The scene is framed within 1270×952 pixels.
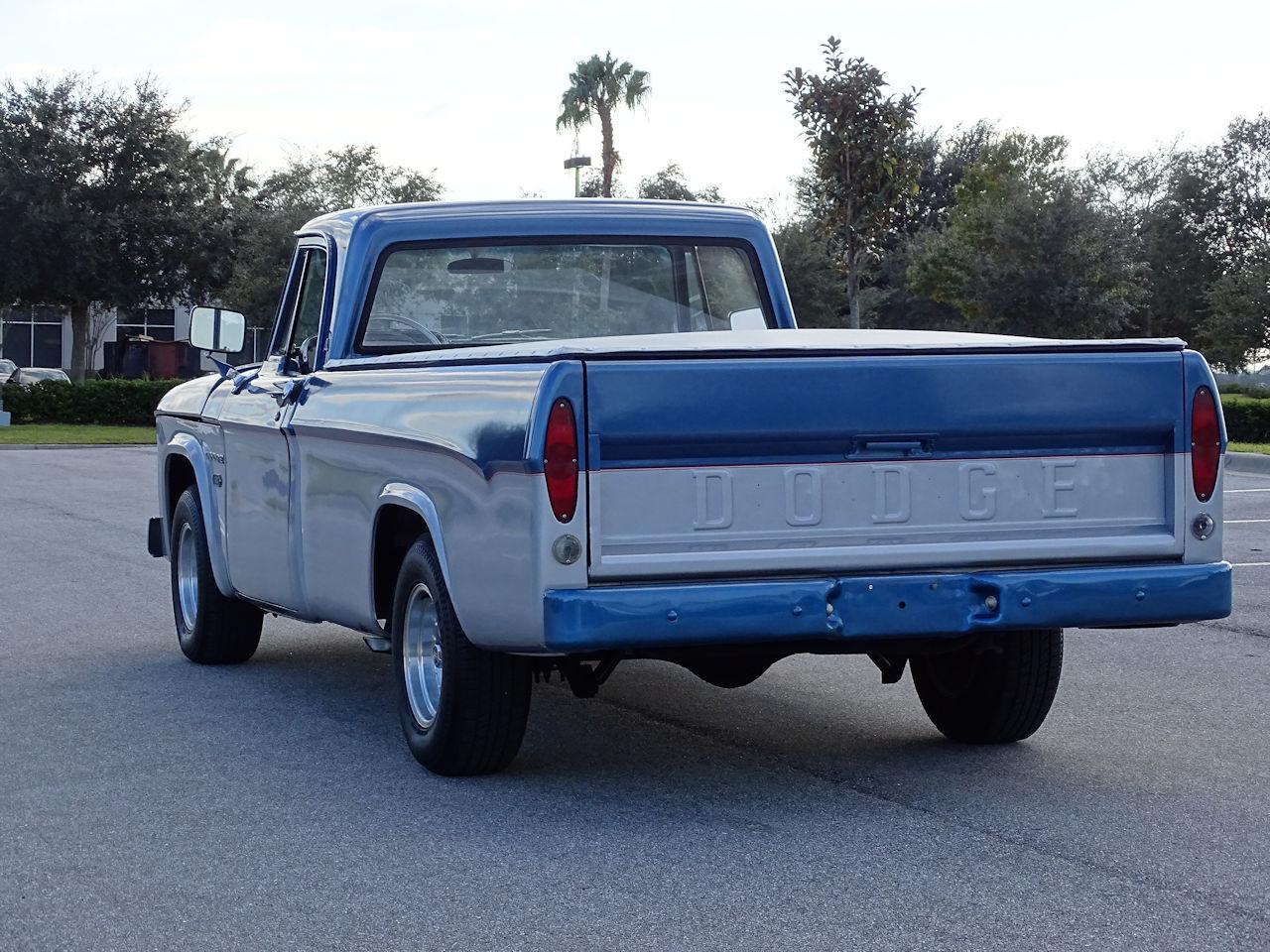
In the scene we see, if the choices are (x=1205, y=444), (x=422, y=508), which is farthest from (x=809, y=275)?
(x=422, y=508)

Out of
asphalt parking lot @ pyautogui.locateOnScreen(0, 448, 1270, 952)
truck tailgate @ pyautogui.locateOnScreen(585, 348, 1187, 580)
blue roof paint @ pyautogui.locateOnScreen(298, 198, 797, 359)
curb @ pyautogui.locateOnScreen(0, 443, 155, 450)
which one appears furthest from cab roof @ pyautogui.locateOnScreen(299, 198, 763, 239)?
curb @ pyautogui.locateOnScreen(0, 443, 155, 450)

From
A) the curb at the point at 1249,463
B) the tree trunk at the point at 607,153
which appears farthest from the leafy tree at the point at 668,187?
the curb at the point at 1249,463

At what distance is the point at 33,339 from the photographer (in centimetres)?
7294

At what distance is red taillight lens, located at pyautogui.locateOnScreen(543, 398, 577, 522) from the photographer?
17.0 ft

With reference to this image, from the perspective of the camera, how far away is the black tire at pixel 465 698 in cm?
580

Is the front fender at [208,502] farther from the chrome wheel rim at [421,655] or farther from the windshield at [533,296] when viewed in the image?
the chrome wheel rim at [421,655]

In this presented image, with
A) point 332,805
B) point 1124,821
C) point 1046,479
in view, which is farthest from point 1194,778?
point 332,805

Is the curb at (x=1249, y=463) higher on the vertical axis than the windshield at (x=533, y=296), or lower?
lower

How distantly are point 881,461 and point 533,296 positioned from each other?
237 centimetres

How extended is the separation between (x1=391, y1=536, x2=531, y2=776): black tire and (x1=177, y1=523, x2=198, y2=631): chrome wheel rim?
3072 mm

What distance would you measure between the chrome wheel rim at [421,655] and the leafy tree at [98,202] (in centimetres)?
4379

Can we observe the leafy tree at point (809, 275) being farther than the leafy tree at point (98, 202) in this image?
Yes

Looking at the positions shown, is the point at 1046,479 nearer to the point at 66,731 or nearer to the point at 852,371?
the point at 852,371

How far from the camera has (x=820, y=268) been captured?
56156mm
